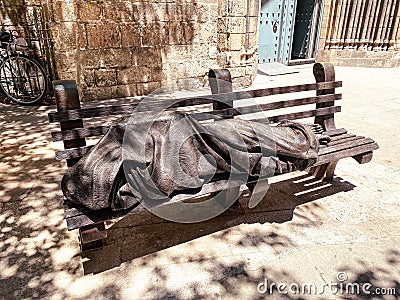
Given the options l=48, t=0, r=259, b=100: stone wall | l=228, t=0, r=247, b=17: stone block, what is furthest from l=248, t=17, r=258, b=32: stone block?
l=228, t=0, r=247, b=17: stone block

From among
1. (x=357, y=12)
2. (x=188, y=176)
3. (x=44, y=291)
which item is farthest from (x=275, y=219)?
(x=357, y=12)

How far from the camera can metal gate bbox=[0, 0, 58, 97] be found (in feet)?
20.4

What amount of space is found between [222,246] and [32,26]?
19.4 feet

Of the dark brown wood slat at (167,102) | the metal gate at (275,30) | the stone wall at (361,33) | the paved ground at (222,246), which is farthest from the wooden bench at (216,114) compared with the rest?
the stone wall at (361,33)

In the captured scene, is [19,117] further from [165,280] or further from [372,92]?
[372,92]

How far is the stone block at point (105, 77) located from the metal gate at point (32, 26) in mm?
783

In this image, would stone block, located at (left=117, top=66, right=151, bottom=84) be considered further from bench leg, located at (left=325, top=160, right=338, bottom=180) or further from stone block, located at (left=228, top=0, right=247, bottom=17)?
bench leg, located at (left=325, top=160, right=338, bottom=180)

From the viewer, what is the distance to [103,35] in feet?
21.2

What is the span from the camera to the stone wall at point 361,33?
33.2 ft

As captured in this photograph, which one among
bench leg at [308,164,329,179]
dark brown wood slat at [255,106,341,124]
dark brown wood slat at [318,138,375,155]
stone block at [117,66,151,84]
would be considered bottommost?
bench leg at [308,164,329,179]

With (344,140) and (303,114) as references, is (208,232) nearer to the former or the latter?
(303,114)

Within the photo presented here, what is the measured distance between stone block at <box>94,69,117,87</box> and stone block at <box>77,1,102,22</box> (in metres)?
0.98

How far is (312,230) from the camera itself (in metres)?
2.85

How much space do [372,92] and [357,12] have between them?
13.6 ft
